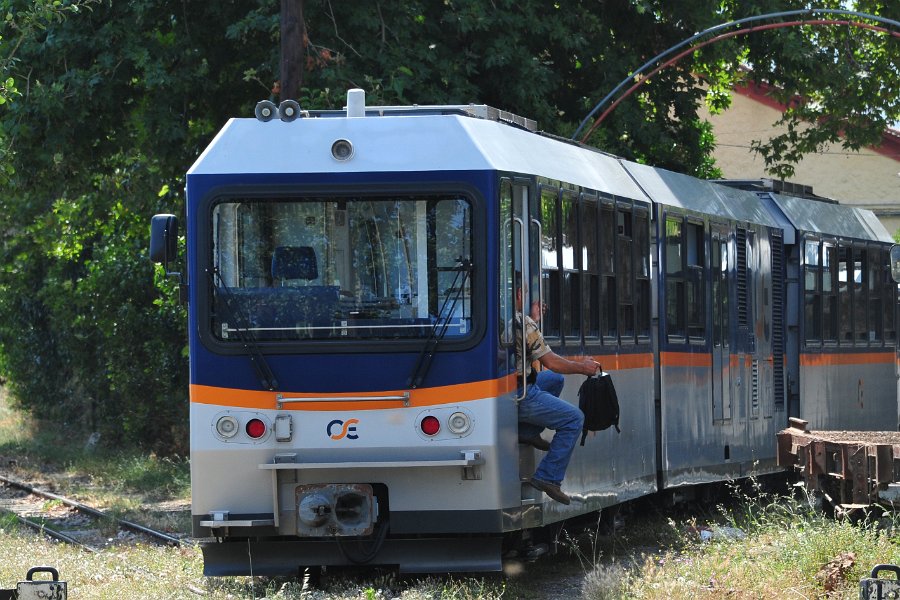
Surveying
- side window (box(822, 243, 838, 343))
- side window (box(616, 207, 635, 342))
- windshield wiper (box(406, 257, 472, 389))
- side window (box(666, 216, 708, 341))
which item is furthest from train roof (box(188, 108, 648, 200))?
side window (box(822, 243, 838, 343))

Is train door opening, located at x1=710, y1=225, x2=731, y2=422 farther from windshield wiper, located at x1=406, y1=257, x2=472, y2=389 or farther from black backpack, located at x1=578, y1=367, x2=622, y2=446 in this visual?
windshield wiper, located at x1=406, y1=257, x2=472, y2=389

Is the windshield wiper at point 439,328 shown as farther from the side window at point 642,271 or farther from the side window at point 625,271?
the side window at point 642,271

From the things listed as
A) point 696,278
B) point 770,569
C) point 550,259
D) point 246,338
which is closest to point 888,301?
point 696,278

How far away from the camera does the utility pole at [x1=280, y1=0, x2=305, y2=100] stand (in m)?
17.0

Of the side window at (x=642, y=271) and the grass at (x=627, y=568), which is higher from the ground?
the side window at (x=642, y=271)

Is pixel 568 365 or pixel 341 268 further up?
pixel 341 268

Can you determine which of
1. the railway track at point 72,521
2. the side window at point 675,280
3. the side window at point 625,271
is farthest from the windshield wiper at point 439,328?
the railway track at point 72,521

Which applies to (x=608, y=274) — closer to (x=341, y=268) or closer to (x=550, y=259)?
(x=550, y=259)

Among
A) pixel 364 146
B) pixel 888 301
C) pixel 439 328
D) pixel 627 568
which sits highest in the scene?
pixel 364 146

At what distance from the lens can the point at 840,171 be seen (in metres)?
44.9

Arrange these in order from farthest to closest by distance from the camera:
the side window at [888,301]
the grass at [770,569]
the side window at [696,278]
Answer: the side window at [888,301] < the side window at [696,278] < the grass at [770,569]

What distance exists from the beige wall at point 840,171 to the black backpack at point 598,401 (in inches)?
1337

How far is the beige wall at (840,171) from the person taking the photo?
44625 millimetres

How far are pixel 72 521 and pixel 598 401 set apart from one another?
25.9 feet
